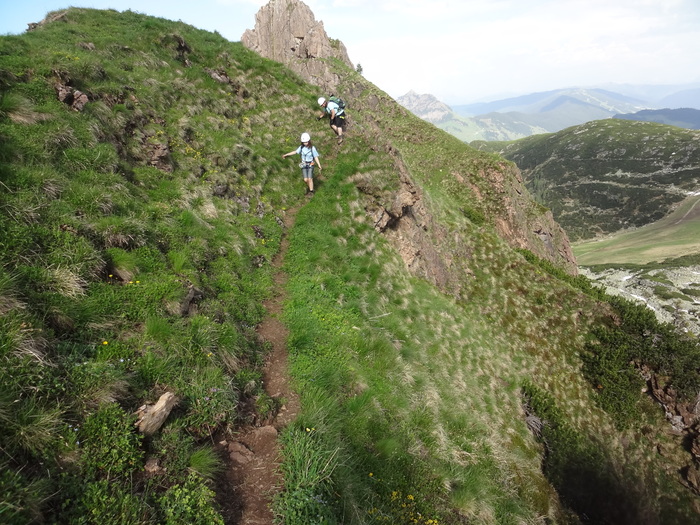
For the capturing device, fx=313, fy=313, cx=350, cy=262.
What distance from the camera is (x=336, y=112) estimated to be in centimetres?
2167

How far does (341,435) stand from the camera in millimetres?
7051

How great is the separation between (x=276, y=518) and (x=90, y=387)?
3.56 metres

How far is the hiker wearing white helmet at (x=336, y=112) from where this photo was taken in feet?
70.9

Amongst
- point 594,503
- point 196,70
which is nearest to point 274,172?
point 196,70

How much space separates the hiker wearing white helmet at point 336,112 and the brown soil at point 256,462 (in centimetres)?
1855

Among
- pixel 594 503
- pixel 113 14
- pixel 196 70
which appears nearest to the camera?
pixel 594 503

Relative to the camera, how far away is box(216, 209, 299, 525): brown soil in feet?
16.7

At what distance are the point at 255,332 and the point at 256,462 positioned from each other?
158 inches

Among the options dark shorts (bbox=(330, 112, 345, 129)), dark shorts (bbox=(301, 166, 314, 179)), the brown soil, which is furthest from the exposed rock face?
the brown soil

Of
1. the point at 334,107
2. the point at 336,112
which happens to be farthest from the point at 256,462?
the point at 334,107

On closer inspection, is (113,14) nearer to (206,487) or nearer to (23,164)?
(23,164)

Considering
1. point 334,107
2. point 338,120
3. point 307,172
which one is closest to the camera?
point 307,172

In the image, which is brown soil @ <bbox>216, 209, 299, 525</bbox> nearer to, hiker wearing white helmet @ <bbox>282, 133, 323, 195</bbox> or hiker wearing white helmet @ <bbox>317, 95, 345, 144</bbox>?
hiker wearing white helmet @ <bbox>282, 133, 323, 195</bbox>

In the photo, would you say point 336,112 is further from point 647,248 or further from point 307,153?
point 647,248
